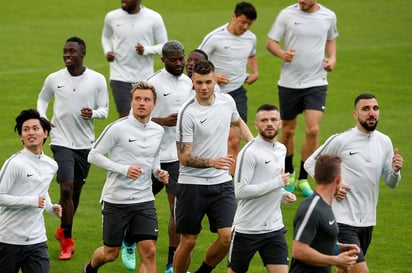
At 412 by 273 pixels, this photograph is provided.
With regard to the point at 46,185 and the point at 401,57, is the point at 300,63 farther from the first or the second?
the point at 401,57

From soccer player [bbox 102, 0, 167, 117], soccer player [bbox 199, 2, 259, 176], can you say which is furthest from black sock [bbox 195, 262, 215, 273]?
soccer player [bbox 102, 0, 167, 117]

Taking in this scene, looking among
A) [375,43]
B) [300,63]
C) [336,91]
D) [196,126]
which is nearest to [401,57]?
[375,43]

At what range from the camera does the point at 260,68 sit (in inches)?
1067

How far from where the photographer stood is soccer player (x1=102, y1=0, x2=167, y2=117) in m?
18.5

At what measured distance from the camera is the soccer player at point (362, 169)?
12.5 metres

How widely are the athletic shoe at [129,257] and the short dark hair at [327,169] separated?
4536 mm

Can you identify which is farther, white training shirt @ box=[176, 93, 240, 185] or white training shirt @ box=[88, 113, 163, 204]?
white training shirt @ box=[176, 93, 240, 185]

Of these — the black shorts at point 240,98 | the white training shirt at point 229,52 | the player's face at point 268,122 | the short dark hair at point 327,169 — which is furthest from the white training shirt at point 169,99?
the short dark hair at point 327,169

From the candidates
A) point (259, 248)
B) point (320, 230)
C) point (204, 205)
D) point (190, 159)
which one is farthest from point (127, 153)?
point (320, 230)

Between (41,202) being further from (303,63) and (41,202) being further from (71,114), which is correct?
(303,63)

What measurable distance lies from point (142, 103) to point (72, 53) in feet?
7.50

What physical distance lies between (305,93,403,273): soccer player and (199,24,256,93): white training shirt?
4871mm

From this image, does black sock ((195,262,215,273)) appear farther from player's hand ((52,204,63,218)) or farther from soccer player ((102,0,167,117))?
soccer player ((102,0,167,117))

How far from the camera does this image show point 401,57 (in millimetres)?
28188
